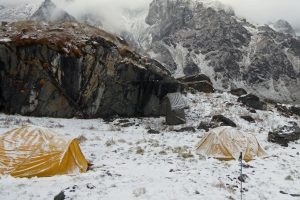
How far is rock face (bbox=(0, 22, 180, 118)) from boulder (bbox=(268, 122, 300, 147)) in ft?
34.8

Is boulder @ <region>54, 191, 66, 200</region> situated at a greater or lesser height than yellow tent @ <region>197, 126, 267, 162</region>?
lesser

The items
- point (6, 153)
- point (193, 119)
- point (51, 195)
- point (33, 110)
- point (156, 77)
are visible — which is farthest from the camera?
point (156, 77)

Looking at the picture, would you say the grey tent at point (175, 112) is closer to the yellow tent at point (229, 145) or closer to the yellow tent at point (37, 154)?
the yellow tent at point (229, 145)

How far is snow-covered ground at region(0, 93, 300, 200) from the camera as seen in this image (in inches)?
484

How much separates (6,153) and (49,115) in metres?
14.1

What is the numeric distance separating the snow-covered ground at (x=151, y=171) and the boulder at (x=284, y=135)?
1.49 ft

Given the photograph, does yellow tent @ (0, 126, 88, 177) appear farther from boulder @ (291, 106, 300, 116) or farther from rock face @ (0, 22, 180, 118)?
boulder @ (291, 106, 300, 116)

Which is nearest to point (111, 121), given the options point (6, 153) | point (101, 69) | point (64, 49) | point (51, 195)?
point (101, 69)

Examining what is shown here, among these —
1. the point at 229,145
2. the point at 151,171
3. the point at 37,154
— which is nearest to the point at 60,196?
the point at 37,154

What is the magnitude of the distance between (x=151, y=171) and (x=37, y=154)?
435 cm

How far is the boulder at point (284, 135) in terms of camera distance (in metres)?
23.1

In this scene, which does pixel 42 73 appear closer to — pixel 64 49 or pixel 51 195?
pixel 64 49

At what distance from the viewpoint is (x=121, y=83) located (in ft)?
103

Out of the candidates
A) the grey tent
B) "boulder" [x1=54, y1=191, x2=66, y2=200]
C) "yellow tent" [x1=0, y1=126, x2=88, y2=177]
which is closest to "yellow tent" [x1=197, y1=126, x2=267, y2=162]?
"yellow tent" [x1=0, y1=126, x2=88, y2=177]
